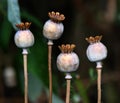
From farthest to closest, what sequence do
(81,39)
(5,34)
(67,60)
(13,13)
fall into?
(81,39)
(5,34)
(13,13)
(67,60)

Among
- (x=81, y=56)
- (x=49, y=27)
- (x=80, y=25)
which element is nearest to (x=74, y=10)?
(x=80, y=25)

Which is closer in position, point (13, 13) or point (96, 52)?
point (96, 52)

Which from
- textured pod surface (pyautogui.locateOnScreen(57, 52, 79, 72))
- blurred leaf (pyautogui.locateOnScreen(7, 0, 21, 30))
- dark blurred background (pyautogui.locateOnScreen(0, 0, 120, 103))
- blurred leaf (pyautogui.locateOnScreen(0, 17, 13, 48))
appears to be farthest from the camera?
dark blurred background (pyautogui.locateOnScreen(0, 0, 120, 103))

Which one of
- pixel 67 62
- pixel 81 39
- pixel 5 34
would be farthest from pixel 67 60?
pixel 81 39

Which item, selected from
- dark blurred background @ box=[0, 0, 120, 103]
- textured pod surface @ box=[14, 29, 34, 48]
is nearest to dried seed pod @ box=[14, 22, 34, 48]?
textured pod surface @ box=[14, 29, 34, 48]

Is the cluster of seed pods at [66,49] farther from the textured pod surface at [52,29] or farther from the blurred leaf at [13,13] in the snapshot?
the blurred leaf at [13,13]

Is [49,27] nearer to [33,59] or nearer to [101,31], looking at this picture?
[33,59]

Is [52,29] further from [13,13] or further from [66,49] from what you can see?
[13,13]

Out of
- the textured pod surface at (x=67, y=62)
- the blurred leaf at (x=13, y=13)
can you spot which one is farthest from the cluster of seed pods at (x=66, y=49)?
the blurred leaf at (x=13, y=13)

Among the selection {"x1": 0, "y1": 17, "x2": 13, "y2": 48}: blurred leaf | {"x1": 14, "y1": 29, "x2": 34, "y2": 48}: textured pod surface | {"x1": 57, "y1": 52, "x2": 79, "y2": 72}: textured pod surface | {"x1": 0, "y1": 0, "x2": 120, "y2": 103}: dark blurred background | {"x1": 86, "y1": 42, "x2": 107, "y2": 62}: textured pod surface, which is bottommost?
{"x1": 0, "y1": 0, "x2": 120, "y2": 103}: dark blurred background

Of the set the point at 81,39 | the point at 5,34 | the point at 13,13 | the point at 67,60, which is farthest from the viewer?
the point at 81,39

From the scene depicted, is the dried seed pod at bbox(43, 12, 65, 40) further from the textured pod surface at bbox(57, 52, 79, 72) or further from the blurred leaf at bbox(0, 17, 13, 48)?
the blurred leaf at bbox(0, 17, 13, 48)

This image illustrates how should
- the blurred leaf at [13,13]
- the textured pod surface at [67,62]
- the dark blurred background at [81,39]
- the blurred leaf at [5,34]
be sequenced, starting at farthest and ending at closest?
1. the dark blurred background at [81,39]
2. the blurred leaf at [5,34]
3. the blurred leaf at [13,13]
4. the textured pod surface at [67,62]
